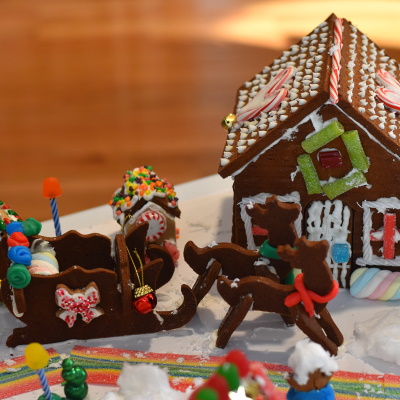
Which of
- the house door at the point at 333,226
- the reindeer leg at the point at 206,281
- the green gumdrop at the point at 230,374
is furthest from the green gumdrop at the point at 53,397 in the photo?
the house door at the point at 333,226

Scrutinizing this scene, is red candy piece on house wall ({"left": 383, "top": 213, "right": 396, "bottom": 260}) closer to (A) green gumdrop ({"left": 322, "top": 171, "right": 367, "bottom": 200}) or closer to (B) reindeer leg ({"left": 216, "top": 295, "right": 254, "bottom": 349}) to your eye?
(A) green gumdrop ({"left": 322, "top": 171, "right": 367, "bottom": 200})

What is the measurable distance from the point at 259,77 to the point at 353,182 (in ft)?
1.68

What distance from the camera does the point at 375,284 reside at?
1.93 m

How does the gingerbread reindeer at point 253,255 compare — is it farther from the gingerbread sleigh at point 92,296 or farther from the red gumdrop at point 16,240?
the red gumdrop at point 16,240

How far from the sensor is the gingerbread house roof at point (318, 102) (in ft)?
5.85

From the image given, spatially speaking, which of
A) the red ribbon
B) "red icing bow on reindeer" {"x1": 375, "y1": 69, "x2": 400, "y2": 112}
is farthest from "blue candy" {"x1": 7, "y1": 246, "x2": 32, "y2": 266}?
"red icing bow on reindeer" {"x1": 375, "y1": 69, "x2": 400, "y2": 112}

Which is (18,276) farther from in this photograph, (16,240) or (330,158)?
(330,158)

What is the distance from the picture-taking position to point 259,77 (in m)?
2.21

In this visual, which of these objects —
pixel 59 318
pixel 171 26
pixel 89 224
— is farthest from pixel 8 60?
pixel 59 318

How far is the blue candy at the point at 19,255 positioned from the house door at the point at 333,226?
66 cm

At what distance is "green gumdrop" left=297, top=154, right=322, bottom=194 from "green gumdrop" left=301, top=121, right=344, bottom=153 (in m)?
0.02

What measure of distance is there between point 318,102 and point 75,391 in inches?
32.0

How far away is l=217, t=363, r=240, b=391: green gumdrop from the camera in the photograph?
1201 mm

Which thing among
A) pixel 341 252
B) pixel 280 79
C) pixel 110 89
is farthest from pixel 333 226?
pixel 110 89
